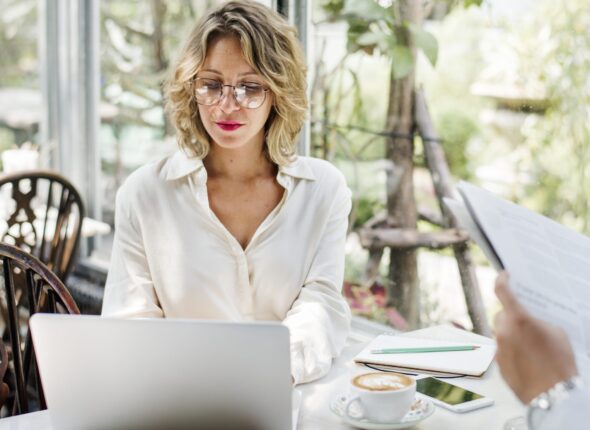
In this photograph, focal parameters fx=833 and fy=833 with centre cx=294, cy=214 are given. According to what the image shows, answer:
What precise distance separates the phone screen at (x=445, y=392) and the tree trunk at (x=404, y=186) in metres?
0.88

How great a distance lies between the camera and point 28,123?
3.50 m

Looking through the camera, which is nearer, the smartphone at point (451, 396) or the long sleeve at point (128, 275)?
the smartphone at point (451, 396)

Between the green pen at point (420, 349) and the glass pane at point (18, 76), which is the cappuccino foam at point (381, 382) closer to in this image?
the green pen at point (420, 349)

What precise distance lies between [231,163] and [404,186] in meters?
0.60

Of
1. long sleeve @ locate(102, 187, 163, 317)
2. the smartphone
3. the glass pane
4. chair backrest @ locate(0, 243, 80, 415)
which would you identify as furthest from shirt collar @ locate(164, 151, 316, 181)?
the glass pane

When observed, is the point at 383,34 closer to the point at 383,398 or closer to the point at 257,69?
the point at 257,69

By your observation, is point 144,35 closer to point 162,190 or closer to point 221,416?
Answer: point 162,190

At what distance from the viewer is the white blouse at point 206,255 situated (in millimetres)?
1718

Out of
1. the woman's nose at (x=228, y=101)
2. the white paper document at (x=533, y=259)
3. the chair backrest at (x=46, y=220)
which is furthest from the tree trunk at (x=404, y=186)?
the white paper document at (x=533, y=259)

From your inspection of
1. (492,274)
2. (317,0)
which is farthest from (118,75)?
(492,274)

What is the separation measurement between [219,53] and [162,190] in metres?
0.31

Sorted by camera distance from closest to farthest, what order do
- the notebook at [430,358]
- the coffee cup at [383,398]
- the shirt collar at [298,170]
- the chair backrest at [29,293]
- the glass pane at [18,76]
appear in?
1. the coffee cup at [383,398]
2. the notebook at [430,358]
3. the chair backrest at [29,293]
4. the shirt collar at [298,170]
5. the glass pane at [18,76]

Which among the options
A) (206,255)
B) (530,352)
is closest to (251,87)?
(206,255)

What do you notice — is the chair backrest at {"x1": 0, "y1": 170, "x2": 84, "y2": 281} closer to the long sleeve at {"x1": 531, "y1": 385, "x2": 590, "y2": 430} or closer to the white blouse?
the white blouse
